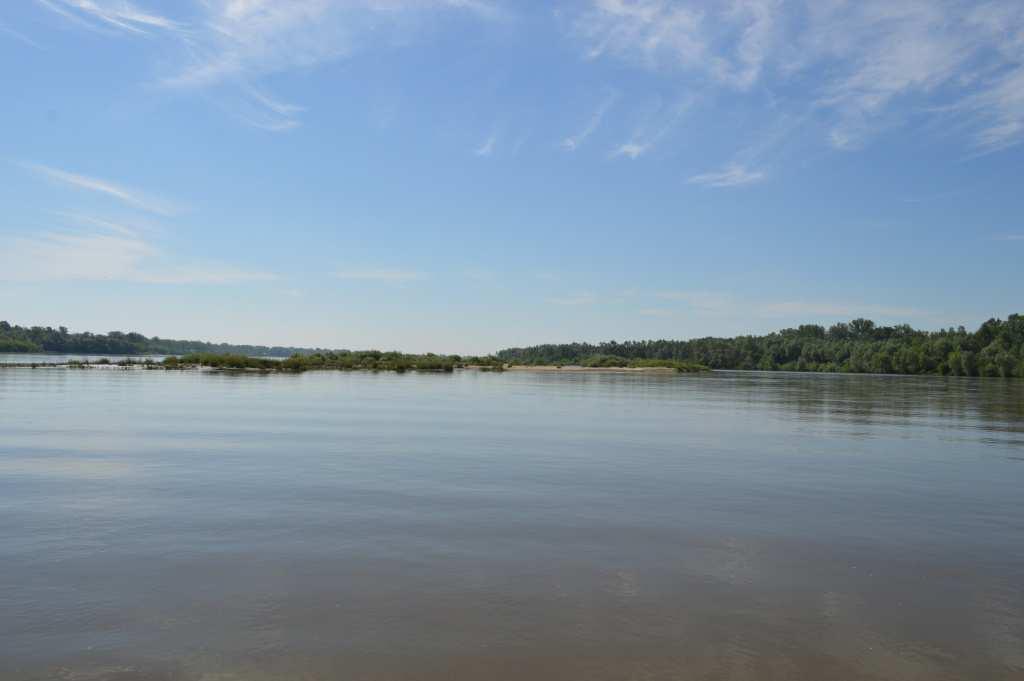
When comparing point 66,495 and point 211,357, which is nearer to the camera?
point 66,495

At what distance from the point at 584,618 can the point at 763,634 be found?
6.86 ft

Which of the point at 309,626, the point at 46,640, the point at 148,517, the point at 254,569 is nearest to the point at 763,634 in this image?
the point at 309,626

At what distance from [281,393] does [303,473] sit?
36888 millimetres

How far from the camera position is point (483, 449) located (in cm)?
2422

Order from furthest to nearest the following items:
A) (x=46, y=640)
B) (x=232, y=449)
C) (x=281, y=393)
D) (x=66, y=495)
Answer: (x=281, y=393)
(x=232, y=449)
(x=66, y=495)
(x=46, y=640)

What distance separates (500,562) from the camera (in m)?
10.9

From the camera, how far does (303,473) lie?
18797 mm

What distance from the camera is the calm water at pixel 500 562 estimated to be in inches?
300

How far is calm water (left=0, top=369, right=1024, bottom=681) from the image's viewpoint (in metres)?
7.62

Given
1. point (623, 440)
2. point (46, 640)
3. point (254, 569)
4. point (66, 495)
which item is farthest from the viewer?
point (623, 440)

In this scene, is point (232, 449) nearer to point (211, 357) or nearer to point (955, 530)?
point (955, 530)

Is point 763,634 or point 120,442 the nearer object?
point 763,634

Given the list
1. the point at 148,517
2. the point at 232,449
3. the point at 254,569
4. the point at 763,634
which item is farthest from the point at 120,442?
the point at 763,634

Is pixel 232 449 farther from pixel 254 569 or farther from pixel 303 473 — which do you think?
pixel 254 569
